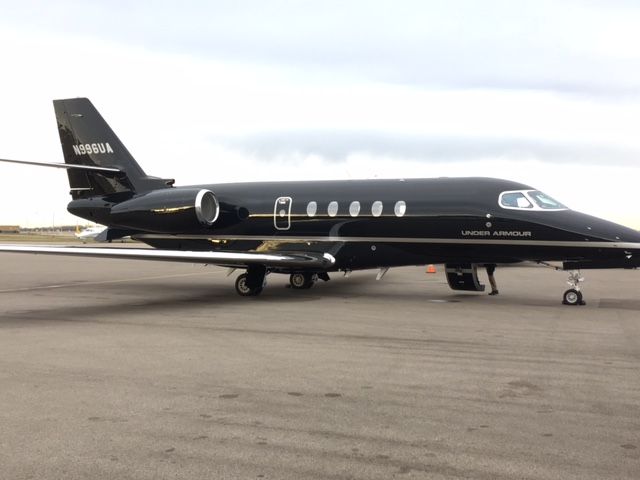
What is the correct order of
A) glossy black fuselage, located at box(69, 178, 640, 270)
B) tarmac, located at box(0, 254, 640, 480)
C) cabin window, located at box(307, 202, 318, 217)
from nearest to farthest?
1. tarmac, located at box(0, 254, 640, 480)
2. glossy black fuselage, located at box(69, 178, 640, 270)
3. cabin window, located at box(307, 202, 318, 217)

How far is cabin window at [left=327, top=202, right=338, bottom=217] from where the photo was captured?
14.5 meters

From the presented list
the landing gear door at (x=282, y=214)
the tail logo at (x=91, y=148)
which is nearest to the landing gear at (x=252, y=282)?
the landing gear door at (x=282, y=214)

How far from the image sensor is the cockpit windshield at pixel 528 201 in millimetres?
12563

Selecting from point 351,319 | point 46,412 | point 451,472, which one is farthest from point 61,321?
point 451,472

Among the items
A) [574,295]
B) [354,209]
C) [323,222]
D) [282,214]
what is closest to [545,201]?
[574,295]

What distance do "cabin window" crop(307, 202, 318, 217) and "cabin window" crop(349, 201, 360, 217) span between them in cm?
96

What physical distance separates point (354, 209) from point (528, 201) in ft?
12.9

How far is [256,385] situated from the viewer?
5.79 m

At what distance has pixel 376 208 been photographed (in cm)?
1398

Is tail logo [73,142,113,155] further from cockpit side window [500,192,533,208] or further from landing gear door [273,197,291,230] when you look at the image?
cockpit side window [500,192,533,208]

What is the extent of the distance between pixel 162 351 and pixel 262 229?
809 cm

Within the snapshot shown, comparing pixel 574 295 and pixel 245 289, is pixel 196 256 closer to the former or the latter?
pixel 245 289

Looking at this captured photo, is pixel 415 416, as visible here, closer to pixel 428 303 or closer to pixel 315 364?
pixel 315 364

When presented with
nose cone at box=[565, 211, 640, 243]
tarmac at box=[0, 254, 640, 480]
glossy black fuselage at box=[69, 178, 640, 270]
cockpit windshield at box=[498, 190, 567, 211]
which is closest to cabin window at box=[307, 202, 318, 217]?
glossy black fuselage at box=[69, 178, 640, 270]
